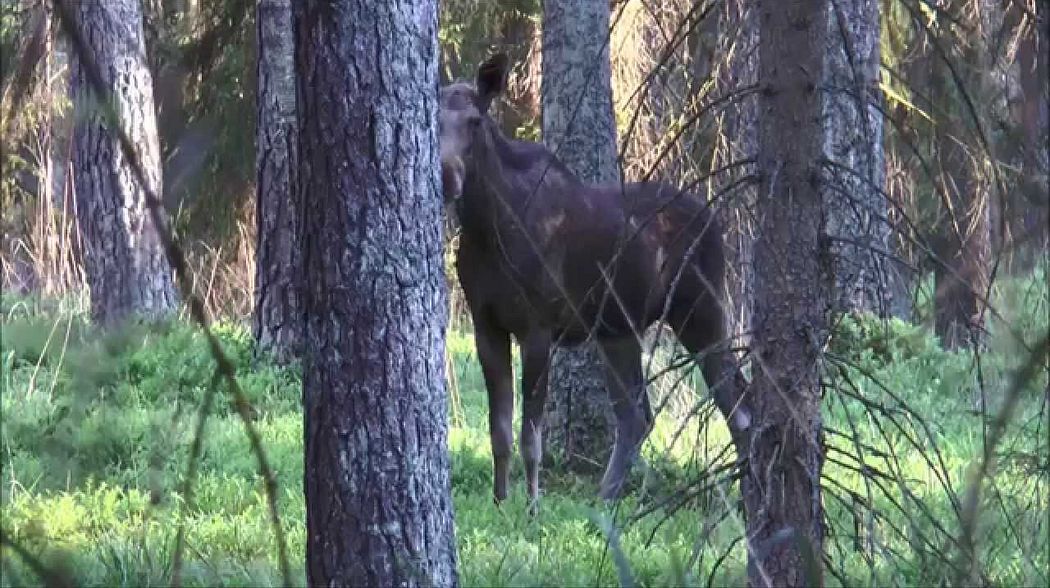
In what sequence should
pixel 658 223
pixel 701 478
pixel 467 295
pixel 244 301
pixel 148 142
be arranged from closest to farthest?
pixel 701 478 → pixel 467 295 → pixel 658 223 → pixel 148 142 → pixel 244 301

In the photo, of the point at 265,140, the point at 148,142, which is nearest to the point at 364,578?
the point at 265,140

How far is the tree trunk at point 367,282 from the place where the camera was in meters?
4.25

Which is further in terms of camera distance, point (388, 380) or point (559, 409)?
point (559, 409)

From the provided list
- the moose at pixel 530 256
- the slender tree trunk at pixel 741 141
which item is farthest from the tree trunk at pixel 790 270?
the moose at pixel 530 256

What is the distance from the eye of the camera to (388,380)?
14.3ft

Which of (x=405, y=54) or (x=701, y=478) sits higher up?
(x=405, y=54)

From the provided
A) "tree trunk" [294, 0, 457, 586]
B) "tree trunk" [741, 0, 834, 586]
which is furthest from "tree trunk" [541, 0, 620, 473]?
"tree trunk" [741, 0, 834, 586]

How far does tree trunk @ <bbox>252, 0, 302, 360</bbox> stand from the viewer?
1118 centimetres

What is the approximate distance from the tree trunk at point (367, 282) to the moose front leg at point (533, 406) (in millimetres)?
3788

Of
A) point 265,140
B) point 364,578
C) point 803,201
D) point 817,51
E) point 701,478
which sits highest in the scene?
point 265,140

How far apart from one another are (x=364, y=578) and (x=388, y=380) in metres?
0.59

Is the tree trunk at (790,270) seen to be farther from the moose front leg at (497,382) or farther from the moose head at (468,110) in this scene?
the moose head at (468,110)

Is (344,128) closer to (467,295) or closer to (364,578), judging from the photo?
(364,578)

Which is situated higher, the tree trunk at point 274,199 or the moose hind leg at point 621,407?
the tree trunk at point 274,199
